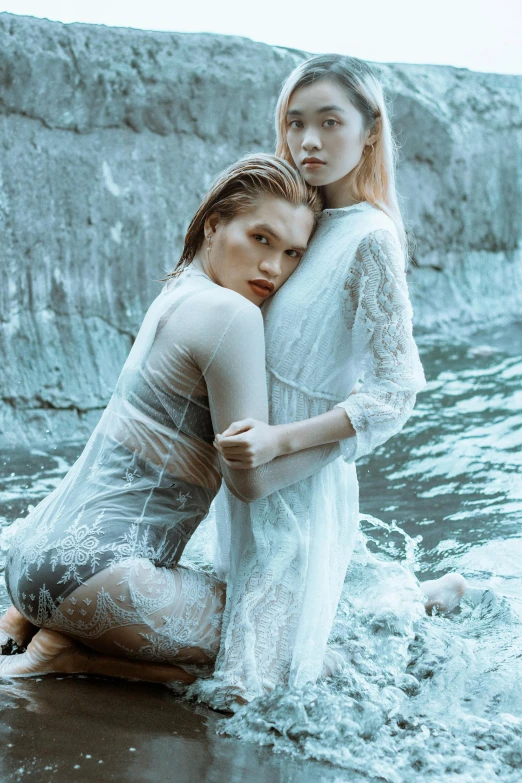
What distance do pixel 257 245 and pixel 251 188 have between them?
0.48 feet

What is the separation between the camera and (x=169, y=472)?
7.75 feet

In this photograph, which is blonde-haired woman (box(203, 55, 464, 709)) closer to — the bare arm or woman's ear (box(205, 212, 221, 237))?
the bare arm

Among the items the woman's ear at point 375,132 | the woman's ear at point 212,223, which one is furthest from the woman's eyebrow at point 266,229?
the woman's ear at point 375,132

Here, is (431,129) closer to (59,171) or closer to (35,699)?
(59,171)

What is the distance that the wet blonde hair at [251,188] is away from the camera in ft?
7.77

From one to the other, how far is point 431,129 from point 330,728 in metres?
6.26

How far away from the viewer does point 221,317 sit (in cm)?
221

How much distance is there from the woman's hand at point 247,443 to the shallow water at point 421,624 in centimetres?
57

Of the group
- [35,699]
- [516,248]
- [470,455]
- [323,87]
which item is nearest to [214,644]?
[35,699]

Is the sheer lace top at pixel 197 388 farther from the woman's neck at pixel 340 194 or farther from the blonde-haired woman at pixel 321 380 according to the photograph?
the woman's neck at pixel 340 194

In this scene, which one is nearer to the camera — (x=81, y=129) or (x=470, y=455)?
(x=470, y=455)

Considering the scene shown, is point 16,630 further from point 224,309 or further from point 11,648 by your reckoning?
point 224,309

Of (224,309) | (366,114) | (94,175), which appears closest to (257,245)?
(224,309)

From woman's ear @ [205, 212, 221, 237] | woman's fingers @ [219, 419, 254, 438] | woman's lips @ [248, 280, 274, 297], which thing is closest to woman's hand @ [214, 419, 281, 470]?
woman's fingers @ [219, 419, 254, 438]
